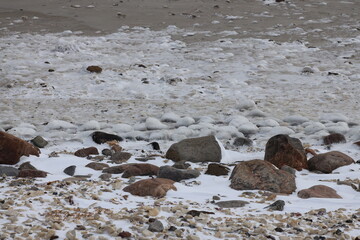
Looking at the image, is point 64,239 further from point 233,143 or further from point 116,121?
point 116,121

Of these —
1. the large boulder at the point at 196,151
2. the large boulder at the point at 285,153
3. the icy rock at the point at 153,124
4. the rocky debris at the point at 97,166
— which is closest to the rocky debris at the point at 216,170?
the large boulder at the point at 196,151

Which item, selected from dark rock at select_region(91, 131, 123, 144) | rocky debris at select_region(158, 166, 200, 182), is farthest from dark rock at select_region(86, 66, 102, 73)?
rocky debris at select_region(158, 166, 200, 182)

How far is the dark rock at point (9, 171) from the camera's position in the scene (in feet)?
11.1

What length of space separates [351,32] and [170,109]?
478 centimetres

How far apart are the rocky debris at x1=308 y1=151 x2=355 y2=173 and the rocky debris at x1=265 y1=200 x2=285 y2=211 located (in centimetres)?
103

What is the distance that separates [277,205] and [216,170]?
81 cm

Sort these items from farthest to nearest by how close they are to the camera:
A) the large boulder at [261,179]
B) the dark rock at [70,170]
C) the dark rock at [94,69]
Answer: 1. the dark rock at [94,69]
2. the dark rock at [70,170]
3. the large boulder at [261,179]

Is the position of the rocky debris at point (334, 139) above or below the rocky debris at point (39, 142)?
above

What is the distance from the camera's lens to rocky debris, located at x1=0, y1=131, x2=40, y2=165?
376 cm

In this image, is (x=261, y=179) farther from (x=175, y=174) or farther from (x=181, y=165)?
(x=181, y=165)

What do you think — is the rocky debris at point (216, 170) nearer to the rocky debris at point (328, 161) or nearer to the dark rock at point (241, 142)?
the rocky debris at point (328, 161)

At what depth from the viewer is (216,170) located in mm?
3637

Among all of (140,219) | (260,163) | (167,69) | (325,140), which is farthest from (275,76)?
(140,219)

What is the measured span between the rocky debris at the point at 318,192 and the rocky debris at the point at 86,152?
5.49 feet
